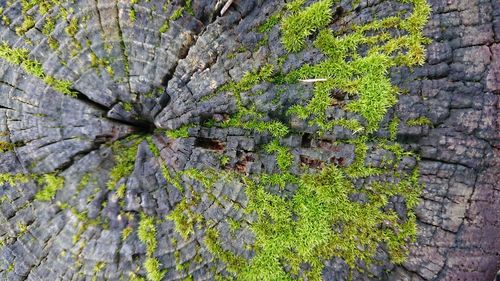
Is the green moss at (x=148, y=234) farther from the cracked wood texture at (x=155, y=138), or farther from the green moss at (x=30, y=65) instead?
the green moss at (x=30, y=65)

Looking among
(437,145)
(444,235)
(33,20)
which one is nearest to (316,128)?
(437,145)

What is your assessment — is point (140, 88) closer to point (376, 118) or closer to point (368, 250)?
point (376, 118)

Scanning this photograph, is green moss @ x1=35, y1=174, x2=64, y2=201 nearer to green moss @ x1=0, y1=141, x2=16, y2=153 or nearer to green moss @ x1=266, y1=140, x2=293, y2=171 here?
green moss @ x1=0, y1=141, x2=16, y2=153

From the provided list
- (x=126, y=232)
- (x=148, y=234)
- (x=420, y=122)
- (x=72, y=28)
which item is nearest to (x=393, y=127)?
(x=420, y=122)

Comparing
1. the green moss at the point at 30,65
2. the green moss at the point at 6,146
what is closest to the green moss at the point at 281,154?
the green moss at the point at 30,65

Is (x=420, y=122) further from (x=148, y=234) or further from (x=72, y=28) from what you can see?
(x=72, y=28)

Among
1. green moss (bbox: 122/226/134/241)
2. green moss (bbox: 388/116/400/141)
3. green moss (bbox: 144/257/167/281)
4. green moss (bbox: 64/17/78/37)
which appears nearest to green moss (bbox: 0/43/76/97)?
green moss (bbox: 64/17/78/37)

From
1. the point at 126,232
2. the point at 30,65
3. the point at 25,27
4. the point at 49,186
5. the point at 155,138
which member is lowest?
the point at 126,232
